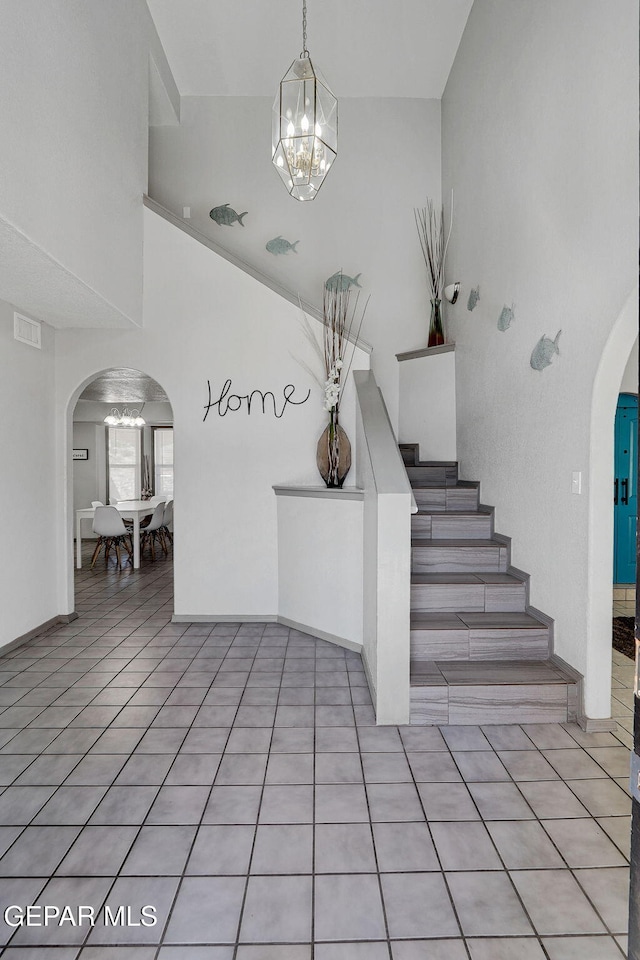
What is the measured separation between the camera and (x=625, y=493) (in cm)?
548

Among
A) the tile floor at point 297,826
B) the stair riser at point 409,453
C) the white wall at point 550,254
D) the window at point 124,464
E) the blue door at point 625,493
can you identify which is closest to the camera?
the tile floor at point 297,826

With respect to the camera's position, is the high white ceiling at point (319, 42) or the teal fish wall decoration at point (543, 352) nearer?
the teal fish wall decoration at point (543, 352)

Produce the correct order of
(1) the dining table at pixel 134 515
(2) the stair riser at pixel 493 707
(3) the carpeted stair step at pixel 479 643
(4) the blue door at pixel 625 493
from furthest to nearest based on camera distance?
(1) the dining table at pixel 134 515 < (4) the blue door at pixel 625 493 < (3) the carpeted stair step at pixel 479 643 < (2) the stair riser at pixel 493 707

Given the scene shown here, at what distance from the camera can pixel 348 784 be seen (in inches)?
85.1

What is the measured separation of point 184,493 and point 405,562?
2296 millimetres

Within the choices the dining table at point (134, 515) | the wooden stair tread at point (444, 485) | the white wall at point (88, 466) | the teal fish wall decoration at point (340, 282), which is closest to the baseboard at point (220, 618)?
the wooden stair tread at point (444, 485)

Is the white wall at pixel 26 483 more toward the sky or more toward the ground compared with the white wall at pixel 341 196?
more toward the ground

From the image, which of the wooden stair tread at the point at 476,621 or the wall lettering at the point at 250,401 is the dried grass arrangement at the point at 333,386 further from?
the wooden stair tread at the point at 476,621

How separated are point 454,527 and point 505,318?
59.7 inches

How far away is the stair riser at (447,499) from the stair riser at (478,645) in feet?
4.28

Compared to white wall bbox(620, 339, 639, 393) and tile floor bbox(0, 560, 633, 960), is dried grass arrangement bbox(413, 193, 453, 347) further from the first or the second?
tile floor bbox(0, 560, 633, 960)

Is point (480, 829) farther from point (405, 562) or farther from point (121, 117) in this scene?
point (121, 117)

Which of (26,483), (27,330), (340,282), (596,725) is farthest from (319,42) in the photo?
(596,725)

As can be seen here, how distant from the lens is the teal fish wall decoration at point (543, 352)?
9.33 feet
